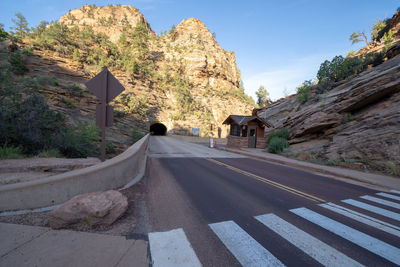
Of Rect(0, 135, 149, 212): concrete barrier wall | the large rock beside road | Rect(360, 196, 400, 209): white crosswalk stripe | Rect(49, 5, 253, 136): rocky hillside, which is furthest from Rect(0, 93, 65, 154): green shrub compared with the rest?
Rect(49, 5, 253, 136): rocky hillside

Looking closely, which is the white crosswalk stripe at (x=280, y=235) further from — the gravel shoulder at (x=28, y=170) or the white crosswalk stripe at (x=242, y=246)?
the gravel shoulder at (x=28, y=170)

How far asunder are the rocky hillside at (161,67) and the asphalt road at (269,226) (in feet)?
96.6

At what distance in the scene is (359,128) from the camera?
36.7ft

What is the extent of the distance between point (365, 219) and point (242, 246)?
332 centimetres

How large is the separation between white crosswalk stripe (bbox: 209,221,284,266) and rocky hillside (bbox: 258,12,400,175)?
34.3 feet

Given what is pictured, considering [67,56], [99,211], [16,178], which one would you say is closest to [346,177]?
[99,211]

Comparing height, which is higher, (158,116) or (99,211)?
(158,116)

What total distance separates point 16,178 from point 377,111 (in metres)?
18.8

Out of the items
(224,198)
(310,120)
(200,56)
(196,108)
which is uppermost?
→ (200,56)

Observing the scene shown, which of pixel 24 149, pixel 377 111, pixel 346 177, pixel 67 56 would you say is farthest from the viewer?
pixel 67 56

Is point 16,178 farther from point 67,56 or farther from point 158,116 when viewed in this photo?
point 67,56

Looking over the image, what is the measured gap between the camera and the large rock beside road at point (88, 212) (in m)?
2.56

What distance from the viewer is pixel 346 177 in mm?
7754

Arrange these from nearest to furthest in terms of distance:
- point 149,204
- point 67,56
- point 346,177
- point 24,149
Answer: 1. point 149,204
2. point 24,149
3. point 346,177
4. point 67,56
